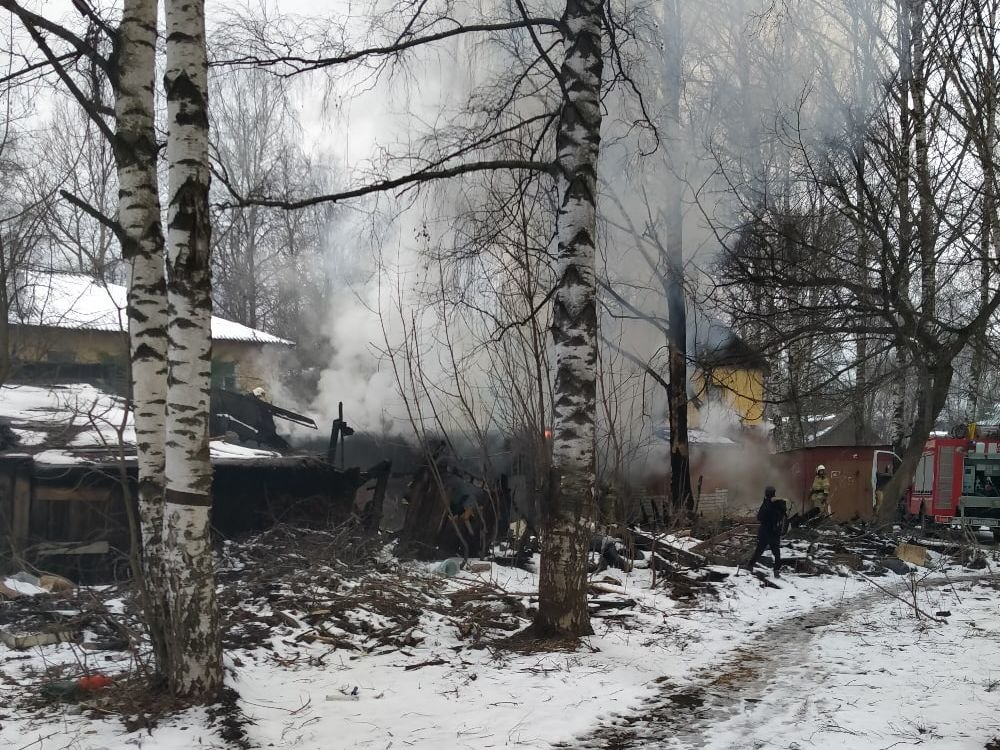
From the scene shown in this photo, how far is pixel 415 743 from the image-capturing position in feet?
15.8

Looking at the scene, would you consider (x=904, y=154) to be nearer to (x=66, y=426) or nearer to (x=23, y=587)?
(x=66, y=426)

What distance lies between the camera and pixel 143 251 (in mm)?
5672

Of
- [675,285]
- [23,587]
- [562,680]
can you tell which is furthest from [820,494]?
[23,587]

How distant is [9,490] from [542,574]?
21.9ft

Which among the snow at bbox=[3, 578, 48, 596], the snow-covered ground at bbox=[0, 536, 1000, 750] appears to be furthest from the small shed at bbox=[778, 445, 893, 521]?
the snow at bbox=[3, 578, 48, 596]

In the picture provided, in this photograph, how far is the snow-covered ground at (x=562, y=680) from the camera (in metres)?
4.89

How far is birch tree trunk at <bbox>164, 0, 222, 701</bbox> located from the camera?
5.17 m

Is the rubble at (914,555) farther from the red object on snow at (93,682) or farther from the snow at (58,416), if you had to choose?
the red object on snow at (93,682)

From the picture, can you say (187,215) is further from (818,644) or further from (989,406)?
(989,406)

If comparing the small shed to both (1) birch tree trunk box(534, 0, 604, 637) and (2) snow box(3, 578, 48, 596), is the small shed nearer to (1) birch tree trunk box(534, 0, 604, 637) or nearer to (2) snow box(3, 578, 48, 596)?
(1) birch tree trunk box(534, 0, 604, 637)

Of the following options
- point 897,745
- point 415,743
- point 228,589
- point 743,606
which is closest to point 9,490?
point 228,589

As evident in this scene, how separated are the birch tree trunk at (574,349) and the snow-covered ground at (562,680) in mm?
479

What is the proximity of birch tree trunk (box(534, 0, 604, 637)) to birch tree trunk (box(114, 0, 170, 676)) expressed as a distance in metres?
3.02

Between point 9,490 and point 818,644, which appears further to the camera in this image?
point 9,490
